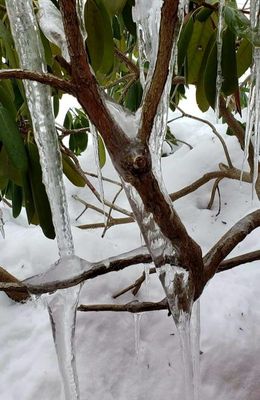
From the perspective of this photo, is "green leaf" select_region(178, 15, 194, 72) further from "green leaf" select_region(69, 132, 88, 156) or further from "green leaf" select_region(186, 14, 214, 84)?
"green leaf" select_region(69, 132, 88, 156)

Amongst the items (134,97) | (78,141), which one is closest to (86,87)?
(134,97)

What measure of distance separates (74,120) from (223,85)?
1.00 m

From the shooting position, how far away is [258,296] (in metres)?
1.11

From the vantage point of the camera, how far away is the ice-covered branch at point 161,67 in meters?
0.45

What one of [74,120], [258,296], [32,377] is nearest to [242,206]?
[258,296]

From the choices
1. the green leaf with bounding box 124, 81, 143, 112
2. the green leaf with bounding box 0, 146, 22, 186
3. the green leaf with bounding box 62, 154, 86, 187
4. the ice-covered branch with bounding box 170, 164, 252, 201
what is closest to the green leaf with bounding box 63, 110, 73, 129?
the green leaf with bounding box 124, 81, 143, 112

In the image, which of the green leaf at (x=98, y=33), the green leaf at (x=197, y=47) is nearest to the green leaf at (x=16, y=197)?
the green leaf at (x=98, y=33)

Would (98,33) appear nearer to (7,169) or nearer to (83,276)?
(7,169)

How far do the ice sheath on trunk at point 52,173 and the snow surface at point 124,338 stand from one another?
0.63ft

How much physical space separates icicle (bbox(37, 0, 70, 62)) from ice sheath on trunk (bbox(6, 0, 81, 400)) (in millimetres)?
14

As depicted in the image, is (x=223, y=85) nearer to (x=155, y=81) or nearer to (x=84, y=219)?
(x=155, y=81)

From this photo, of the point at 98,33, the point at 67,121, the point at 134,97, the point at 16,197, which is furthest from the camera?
the point at 67,121

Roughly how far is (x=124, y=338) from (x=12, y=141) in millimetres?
526

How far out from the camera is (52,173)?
65 centimetres
